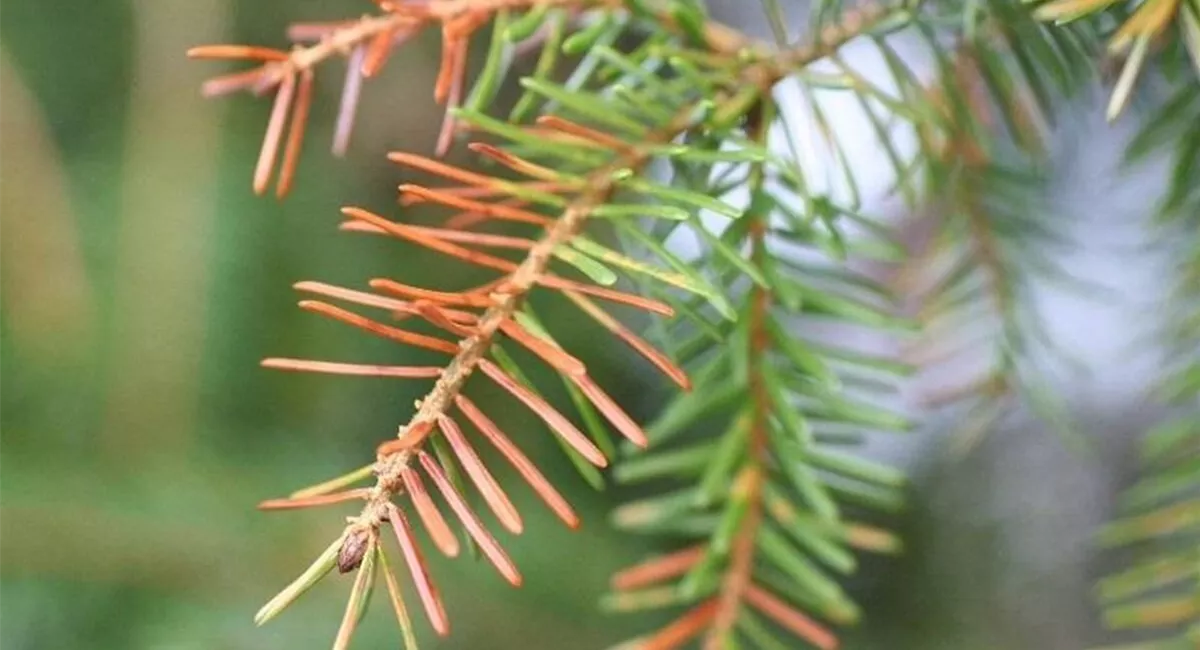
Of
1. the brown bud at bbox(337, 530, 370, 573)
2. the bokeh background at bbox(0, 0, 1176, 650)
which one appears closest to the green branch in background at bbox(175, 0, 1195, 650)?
the brown bud at bbox(337, 530, 370, 573)

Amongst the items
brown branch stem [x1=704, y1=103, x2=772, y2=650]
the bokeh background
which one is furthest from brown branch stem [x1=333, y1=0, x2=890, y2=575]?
the bokeh background

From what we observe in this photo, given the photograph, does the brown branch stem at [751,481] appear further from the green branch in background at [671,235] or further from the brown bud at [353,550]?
the brown bud at [353,550]

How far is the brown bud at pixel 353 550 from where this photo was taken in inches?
5.0

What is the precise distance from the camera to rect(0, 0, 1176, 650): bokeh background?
33 cm

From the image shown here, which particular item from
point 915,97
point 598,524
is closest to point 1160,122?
point 915,97

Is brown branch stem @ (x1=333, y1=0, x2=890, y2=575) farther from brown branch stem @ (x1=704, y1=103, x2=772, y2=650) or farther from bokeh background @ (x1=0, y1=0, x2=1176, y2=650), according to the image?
bokeh background @ (x1=0, y1=0, x2=1176, y2=650)

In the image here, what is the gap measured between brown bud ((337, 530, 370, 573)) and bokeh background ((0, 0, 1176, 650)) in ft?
0.67

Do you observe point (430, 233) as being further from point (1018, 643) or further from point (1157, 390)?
point (1018, 643)

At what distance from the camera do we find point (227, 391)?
14.6 inches

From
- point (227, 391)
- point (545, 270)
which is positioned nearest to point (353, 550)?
point (545, 270)

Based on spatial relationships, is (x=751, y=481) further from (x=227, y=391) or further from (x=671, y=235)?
(x=227, y=391)

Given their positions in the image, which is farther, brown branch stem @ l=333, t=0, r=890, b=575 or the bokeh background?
the bokeh background

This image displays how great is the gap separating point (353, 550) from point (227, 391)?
262 mm

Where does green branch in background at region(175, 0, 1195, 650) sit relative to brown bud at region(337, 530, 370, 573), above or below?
above
